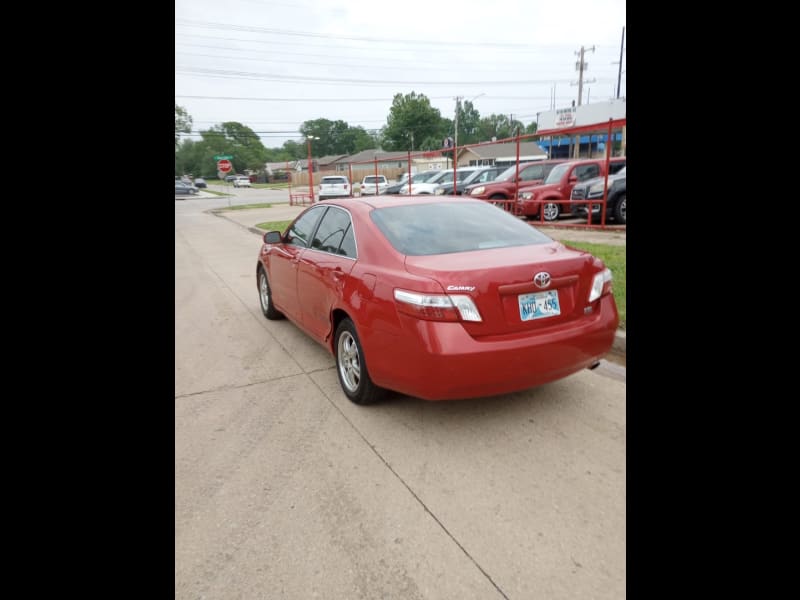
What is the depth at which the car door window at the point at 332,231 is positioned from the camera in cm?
430

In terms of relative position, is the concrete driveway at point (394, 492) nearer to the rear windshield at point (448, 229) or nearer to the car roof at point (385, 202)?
the rear windshield at point (448, 229)

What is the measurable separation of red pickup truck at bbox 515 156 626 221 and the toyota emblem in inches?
412

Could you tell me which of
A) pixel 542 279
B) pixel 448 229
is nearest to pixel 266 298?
pixel 448 229

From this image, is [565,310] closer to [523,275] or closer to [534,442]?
[523,275]

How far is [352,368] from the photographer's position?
3.94 meters

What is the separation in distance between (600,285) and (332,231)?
2.27 m

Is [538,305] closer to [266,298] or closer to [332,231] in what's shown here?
[332,231]

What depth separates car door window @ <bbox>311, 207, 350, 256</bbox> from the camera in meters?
4.30

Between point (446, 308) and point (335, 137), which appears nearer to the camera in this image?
point (446, 308)

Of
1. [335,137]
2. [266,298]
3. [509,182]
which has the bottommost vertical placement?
[266,298]
